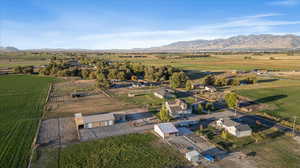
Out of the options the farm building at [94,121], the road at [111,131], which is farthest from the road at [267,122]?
the farm building at [94,121]

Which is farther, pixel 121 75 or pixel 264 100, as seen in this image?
pixel 121 75

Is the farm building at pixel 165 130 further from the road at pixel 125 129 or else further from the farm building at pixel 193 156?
the farm building at pixel 193 156

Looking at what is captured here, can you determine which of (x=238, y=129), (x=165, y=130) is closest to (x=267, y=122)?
(x=238, y=129)

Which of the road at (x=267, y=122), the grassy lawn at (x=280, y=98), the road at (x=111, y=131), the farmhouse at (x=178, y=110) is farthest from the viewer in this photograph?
the grassy lawn at (x=280, y=98)

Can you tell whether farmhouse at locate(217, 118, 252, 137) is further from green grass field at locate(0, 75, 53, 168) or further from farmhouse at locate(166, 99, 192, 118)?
green grass field at locate(0, 75, 53, 168)

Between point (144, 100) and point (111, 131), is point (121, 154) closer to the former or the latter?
point (111, 131)

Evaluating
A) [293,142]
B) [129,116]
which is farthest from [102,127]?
[293,142]
